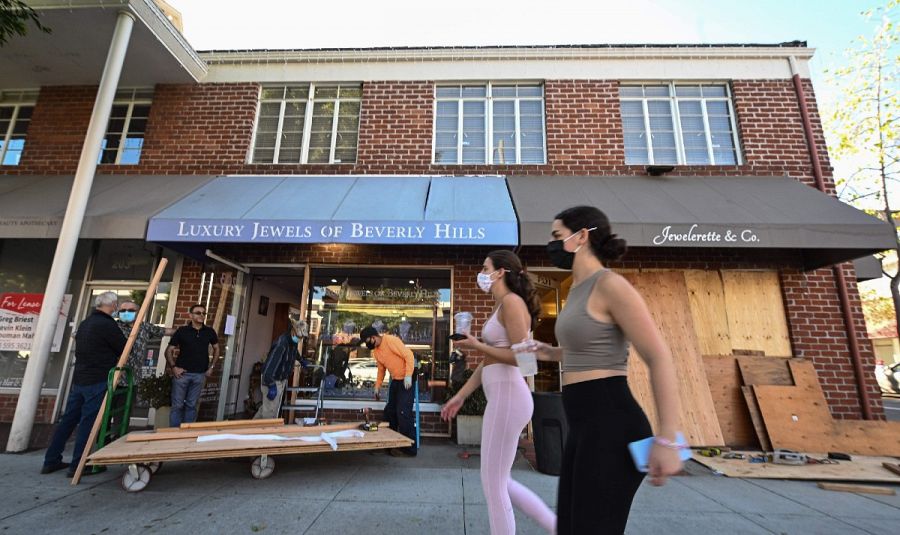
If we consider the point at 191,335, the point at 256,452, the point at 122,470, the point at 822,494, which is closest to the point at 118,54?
the point at 191,335

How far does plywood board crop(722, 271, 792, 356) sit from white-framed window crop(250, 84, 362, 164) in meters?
7.04

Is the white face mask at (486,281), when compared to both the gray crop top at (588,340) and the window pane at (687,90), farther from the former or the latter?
the window pane at (687,90)

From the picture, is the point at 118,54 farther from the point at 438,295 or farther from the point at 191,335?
the point at 438,295

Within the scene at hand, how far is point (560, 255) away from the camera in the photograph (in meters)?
2.03

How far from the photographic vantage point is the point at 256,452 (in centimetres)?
409

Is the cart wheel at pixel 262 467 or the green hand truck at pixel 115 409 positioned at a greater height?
the green hand truck at pixel 115 409

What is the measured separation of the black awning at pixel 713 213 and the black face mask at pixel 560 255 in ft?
11.1

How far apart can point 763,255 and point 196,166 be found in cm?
1006

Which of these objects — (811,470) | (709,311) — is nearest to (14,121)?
(709,311)

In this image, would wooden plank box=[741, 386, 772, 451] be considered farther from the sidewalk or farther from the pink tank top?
the pink tank top

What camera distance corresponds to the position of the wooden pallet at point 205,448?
12.4 ft

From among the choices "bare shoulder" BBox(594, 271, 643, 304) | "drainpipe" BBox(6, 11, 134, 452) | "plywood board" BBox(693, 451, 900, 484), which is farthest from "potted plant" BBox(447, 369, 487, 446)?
"drainpipe" BBox(6, 11, 134, 452)

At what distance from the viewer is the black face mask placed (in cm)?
199

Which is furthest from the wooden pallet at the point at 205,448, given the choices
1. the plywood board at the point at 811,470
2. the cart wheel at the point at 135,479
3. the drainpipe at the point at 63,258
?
the plywood board at the point at 811,470
